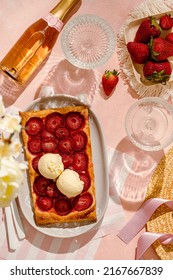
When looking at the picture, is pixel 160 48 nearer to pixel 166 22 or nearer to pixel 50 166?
pixel 166 22

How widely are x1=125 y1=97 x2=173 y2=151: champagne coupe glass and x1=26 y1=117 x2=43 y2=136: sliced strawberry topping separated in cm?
24

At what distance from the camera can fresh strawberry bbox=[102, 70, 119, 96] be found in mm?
1478

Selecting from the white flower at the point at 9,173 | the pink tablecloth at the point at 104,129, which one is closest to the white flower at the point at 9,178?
the white flower at the point at 9,173

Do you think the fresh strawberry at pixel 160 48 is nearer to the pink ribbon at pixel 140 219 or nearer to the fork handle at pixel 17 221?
the pink ribbon at pixel 140 219

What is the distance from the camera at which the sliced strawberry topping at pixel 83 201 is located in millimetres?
1453

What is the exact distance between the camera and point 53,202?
4.78 ft

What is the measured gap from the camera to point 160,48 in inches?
57.6

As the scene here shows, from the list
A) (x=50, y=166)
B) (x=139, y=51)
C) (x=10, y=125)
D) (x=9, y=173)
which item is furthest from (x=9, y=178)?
(x=139, y=51)

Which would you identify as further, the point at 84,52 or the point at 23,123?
the point at 84,52

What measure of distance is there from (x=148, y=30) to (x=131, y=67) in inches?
4.5

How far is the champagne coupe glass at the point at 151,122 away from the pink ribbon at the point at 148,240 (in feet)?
0.79
